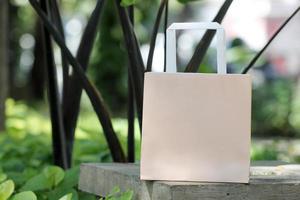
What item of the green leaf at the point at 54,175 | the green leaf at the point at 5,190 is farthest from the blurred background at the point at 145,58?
the green leaf at the point at 5,190

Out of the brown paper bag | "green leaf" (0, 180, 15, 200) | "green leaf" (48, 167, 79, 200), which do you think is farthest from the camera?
"green leaf" (48, 167, 79, 200)

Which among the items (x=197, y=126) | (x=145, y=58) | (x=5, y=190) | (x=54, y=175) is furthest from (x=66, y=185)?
(x=145, y=58)

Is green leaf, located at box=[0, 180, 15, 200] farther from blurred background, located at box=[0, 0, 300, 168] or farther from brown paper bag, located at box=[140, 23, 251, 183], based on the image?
blurred background, located at box=[0, 0, 300, 168]

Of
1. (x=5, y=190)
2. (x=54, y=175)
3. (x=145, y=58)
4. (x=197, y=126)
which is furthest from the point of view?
(x=145, y=58)

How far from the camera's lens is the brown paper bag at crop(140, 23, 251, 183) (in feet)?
6.60

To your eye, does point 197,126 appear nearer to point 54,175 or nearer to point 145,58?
point 54,175

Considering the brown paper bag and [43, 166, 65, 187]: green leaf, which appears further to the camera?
[43, 166, 65, 187]: green leaf

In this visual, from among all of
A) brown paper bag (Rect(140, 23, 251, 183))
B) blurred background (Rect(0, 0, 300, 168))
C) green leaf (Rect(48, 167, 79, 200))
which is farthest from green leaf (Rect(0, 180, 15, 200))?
blurred background (Rect(0, 0, 300, 168))

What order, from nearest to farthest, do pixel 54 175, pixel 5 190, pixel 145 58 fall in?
pixel 5 190 < pixel 54 175 < pixel 145 58

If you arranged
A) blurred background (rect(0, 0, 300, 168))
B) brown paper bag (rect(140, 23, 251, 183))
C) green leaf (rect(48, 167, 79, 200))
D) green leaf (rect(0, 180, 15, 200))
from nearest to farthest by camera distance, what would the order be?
brown paper bag (rect(140, 23, 251, 183)) < green leaf (rect(0, 180, 15, 200)) < green leaf (rect(48, 167, 79, 200)) < blurred background (rect(0, 0, 300, 168))

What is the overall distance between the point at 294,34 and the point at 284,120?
10.3 m

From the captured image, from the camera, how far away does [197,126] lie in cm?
202

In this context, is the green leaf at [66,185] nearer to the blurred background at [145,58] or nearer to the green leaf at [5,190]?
the green leaf at [5,190]

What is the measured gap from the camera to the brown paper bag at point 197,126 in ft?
6.60
